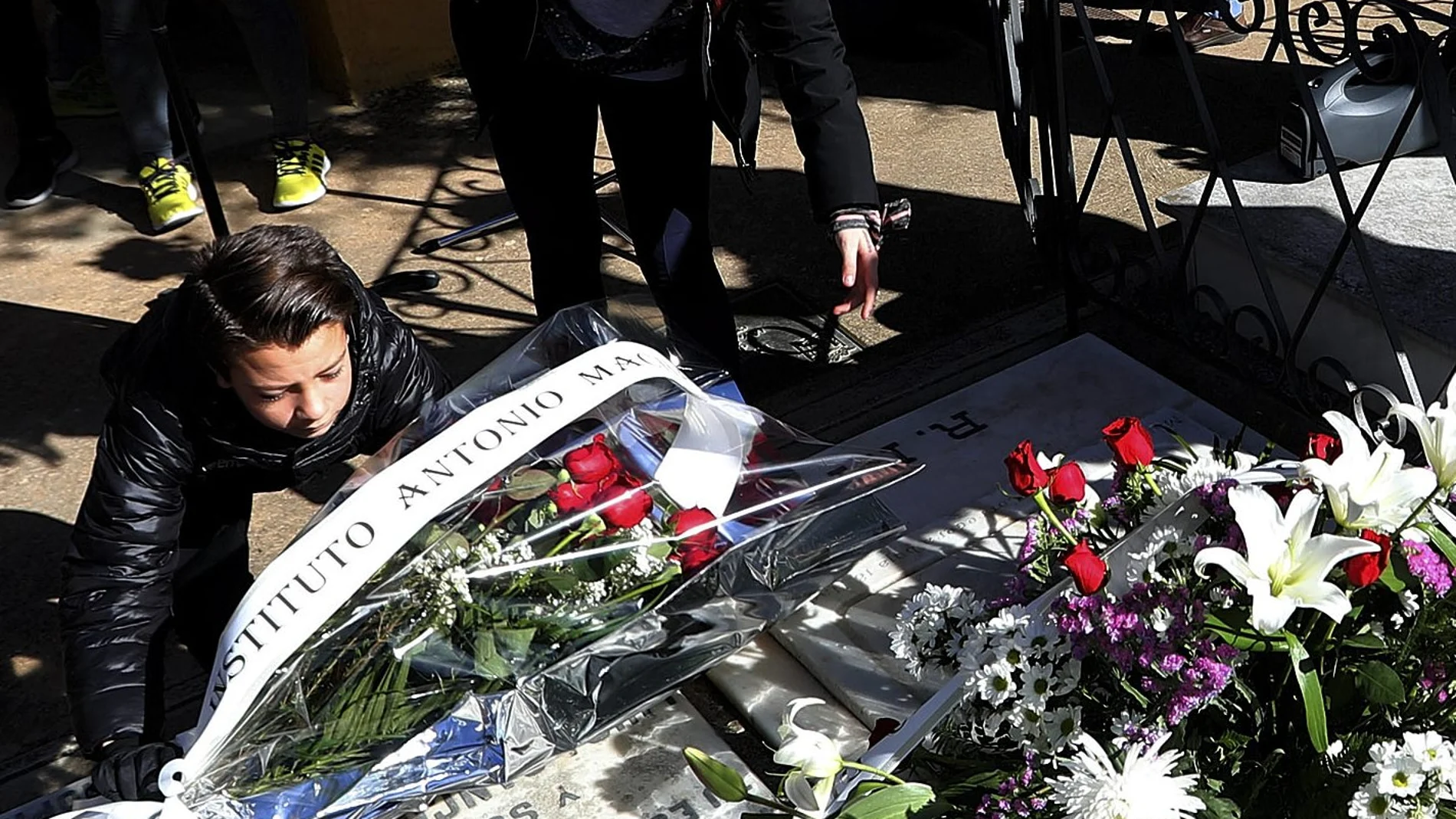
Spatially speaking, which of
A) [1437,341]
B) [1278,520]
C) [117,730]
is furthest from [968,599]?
[1437,341]

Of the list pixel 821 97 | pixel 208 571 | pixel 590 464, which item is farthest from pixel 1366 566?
pixel 208 571

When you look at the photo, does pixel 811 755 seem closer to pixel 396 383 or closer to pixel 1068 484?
pixel 1068 484

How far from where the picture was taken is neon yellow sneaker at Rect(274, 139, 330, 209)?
4375mm

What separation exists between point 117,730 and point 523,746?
582mm

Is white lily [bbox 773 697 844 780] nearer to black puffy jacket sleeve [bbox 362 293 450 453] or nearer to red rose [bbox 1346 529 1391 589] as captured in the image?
red rose [bbox 1346 529 1391 589]

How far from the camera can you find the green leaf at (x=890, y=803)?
1406 millimetres

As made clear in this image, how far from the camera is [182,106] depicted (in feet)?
11.0

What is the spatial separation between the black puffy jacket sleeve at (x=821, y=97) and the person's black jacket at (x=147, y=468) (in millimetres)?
760

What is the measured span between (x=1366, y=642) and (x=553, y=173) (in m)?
1.64

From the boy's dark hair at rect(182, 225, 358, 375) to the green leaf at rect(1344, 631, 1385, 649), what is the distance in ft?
4.46

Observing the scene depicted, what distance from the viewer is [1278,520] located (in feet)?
4.54

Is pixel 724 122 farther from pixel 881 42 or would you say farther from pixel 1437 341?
pixel 881 42

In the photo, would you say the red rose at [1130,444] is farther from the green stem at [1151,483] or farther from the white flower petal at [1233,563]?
the white flower petal at [1233,563]

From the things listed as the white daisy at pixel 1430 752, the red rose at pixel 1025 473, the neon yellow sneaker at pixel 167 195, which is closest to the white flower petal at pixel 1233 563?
the white daisy at pixel 1430 752
